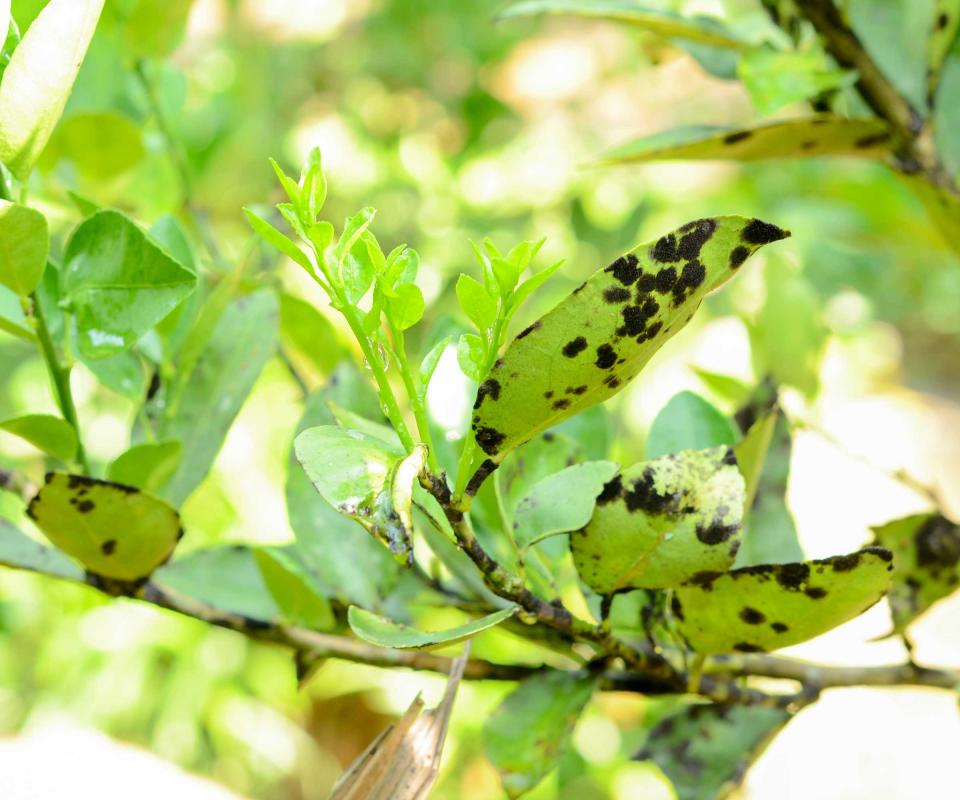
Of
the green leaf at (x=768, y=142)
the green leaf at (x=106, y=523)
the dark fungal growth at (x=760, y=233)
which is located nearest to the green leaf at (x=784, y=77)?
the green leaf at (x=768, y=142)

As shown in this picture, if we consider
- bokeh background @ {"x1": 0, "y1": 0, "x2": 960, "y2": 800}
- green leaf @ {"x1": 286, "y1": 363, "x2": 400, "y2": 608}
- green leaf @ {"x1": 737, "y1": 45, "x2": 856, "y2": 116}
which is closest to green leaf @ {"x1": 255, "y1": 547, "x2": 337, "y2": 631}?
green leaf @ {"x1": 286, "y1": 363, "x2": 400, "y2": 608}

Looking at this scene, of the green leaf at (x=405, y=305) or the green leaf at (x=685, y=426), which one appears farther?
the green leaf at (x=685, y=426)

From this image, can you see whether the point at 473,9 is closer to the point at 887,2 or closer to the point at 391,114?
the point at 391,114

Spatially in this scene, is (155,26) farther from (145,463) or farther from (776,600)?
(776,600)

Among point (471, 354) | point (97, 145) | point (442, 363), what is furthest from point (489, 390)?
point (97, 145)

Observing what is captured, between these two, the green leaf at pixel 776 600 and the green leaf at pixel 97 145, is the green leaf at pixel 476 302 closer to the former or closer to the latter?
the green leaf at pixel 776 600

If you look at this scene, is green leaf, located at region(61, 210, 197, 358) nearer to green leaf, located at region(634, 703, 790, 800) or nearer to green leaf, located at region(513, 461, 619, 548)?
green leaf, located at region(513, 461, 619, 548)
